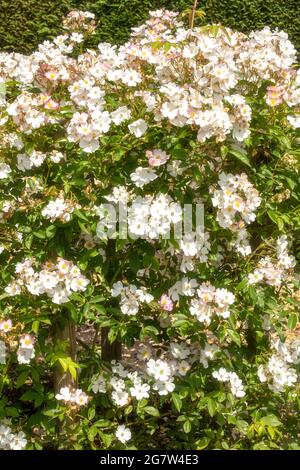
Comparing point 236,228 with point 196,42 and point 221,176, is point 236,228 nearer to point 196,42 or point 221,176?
point 221,176

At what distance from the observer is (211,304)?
235 cm

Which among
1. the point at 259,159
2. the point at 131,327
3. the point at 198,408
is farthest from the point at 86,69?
the point at 198,408

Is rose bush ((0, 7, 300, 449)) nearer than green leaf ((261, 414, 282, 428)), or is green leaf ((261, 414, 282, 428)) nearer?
rose bush ((0, 7, 300, 449))

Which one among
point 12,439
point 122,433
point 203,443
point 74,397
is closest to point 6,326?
point 74,397

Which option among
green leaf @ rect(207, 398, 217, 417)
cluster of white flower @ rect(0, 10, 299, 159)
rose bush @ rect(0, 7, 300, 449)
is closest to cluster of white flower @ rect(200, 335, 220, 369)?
rose bush @ rect(0, 7, 300, 449)

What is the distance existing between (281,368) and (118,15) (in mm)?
4192

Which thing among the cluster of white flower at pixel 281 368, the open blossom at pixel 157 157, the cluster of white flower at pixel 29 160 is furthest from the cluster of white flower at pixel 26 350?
the cluster of white flower at pixel 281 368

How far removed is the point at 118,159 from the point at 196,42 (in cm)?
50

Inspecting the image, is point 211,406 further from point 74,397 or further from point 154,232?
point 154,232

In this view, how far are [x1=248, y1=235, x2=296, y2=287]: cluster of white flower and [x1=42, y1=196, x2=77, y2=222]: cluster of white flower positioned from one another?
672 millimetres

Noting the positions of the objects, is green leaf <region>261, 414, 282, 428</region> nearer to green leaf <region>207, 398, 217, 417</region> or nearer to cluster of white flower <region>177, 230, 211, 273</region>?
green leaf <region>207, 398, 217, 417</region>

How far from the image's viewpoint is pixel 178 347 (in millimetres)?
2537

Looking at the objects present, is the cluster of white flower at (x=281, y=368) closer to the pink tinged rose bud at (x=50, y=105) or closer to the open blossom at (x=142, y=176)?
the open blossom at (x=142, y=176)

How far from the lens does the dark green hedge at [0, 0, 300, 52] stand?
592 centimetres
